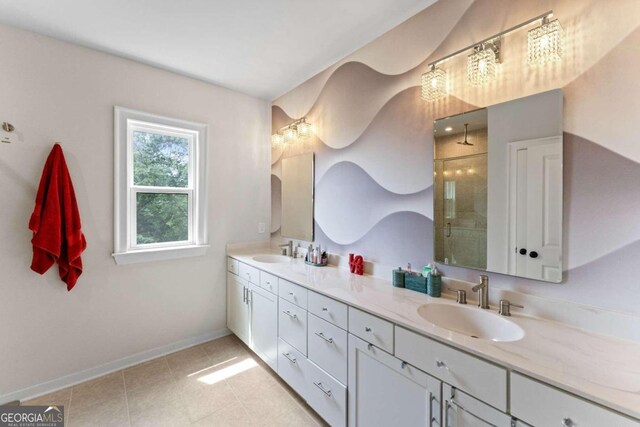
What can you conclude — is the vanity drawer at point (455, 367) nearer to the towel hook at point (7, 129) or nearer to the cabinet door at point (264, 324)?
the cabinet door at point (264, 324)

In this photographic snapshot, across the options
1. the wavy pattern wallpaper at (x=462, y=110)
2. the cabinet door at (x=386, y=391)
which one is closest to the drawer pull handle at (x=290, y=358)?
the cabinet door at (x=386, y=391)

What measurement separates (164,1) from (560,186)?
247 centimetres

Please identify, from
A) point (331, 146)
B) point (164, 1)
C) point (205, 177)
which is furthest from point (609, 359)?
point (205, 177)

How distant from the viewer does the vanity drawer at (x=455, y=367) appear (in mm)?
959

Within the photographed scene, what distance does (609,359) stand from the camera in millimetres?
948

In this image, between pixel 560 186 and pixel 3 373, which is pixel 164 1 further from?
pixel 3 373

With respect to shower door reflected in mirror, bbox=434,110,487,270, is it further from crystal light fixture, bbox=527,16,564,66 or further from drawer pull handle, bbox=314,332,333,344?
drawer pull handle, bbox=314,332,333,344

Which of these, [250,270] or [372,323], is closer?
[372,323]

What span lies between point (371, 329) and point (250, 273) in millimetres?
1447

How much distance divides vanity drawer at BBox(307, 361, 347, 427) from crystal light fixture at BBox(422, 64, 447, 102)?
1849 mm

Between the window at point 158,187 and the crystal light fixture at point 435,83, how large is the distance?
7.14ft

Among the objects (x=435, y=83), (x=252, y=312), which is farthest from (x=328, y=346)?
(x=435, y=83)

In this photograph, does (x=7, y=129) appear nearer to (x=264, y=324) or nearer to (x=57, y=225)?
(x=57, y=225)

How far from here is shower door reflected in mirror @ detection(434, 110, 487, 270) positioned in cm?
151
